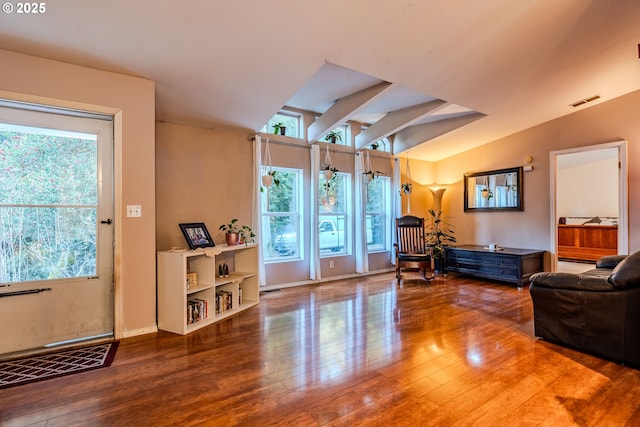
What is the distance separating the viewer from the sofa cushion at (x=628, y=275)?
87.1 inches

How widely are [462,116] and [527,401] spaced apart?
13.9 feet

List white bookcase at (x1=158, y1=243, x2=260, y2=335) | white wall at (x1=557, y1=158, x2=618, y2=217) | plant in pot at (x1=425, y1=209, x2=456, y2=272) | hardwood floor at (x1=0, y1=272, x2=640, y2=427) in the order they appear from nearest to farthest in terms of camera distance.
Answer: hardwood floor at (x1=0, y1=272, x2=640, y2=427) → white bookcase at (x1=158, y1=243, x2=260, y2=335) → plant in pot at (x1=425, y1=209, x2=456, y2=272) → white wall at (x1=557, y1=158, x2=618, y2=217)

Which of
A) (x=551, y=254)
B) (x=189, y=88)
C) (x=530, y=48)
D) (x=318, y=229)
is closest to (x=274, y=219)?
(x=318, y=229)

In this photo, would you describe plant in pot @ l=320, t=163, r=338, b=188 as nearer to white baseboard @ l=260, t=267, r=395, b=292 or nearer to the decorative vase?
white baseboard @ l=260, t=267, r=395, b=292

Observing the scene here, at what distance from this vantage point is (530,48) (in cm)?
304

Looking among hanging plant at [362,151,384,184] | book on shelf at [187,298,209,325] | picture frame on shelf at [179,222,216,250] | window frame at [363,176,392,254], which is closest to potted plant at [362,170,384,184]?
hanging plant at [362,151,384,184]

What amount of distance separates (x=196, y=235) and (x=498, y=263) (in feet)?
14.9

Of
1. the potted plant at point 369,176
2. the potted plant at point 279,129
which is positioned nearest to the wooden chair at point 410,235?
the potted plant at point 369,176

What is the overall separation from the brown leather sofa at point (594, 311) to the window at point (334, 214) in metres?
3.15

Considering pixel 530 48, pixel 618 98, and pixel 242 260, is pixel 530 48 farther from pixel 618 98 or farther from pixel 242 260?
pixel 242 260

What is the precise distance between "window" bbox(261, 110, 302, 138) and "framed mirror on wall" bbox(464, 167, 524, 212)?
11.6 ft

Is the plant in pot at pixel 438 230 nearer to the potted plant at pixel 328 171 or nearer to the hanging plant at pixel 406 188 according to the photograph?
the hanging plant at pixel 406 188

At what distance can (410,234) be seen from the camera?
557 cm

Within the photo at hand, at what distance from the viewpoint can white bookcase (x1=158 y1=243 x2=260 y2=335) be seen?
2.96 meters
